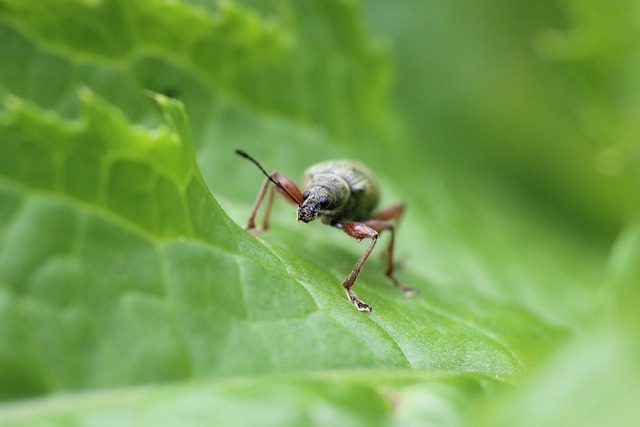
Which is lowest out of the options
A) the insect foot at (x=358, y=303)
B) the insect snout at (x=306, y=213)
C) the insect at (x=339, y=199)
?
the insect foot at (x=358, y=303)

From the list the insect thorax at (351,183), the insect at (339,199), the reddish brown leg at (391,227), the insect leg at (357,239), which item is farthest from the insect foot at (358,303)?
the insect thorax at (351,183)

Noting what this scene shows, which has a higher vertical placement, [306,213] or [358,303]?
[306,213]

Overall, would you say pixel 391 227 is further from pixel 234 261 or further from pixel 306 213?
pixel 234 261

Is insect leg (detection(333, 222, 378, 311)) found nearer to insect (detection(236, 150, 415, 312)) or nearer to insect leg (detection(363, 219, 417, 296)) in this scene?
insect (detection(236, 150, 415, 312))

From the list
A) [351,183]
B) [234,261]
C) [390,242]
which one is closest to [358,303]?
[234,261]

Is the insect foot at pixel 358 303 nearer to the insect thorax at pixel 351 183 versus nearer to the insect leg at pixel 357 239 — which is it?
the insect leg at pixel 357 239

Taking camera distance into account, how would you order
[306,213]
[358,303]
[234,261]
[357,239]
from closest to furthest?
[234,261]
[358,303]
[306,213]
[357,239]

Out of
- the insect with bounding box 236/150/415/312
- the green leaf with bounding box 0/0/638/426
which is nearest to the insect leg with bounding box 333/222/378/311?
the insect with bounding box 236/150/415/312
